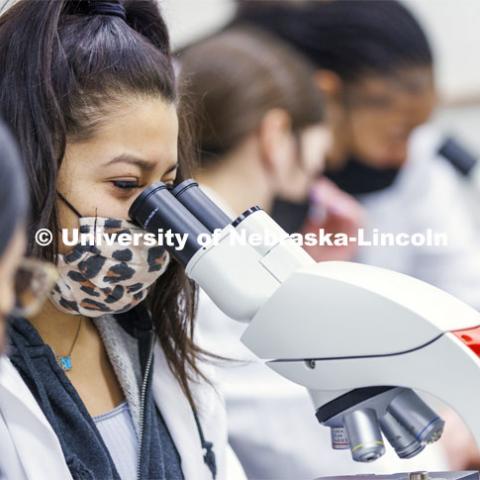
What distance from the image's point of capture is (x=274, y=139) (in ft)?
6.92

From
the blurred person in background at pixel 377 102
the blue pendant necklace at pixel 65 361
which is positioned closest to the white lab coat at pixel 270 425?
the blue pendant necklace at pixel 65 361

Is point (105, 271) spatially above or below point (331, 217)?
above

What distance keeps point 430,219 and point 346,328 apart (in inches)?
87.4

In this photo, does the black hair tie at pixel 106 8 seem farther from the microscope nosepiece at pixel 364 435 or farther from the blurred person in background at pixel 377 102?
the blurred person in background at pixel 377 102

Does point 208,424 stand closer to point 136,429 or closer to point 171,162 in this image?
point 136,429

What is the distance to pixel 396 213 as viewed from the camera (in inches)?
123

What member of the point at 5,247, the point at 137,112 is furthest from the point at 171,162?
the point at 5,247

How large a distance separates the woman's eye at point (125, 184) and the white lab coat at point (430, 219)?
1796mm

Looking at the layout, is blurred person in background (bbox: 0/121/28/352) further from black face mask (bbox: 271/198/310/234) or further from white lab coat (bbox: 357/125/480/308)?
white lab coat (bbox: 357/125/480/308)

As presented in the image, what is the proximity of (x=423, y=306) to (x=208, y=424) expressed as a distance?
449 millimetres

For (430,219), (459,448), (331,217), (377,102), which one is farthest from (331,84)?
(459,448)

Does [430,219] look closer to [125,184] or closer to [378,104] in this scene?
[378,104]

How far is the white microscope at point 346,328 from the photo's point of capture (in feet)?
3.21

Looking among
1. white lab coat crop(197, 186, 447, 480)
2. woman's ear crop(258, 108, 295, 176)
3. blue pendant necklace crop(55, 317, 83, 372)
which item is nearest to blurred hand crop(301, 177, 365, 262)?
woman's ear crop(258, 108, 295, 176)
